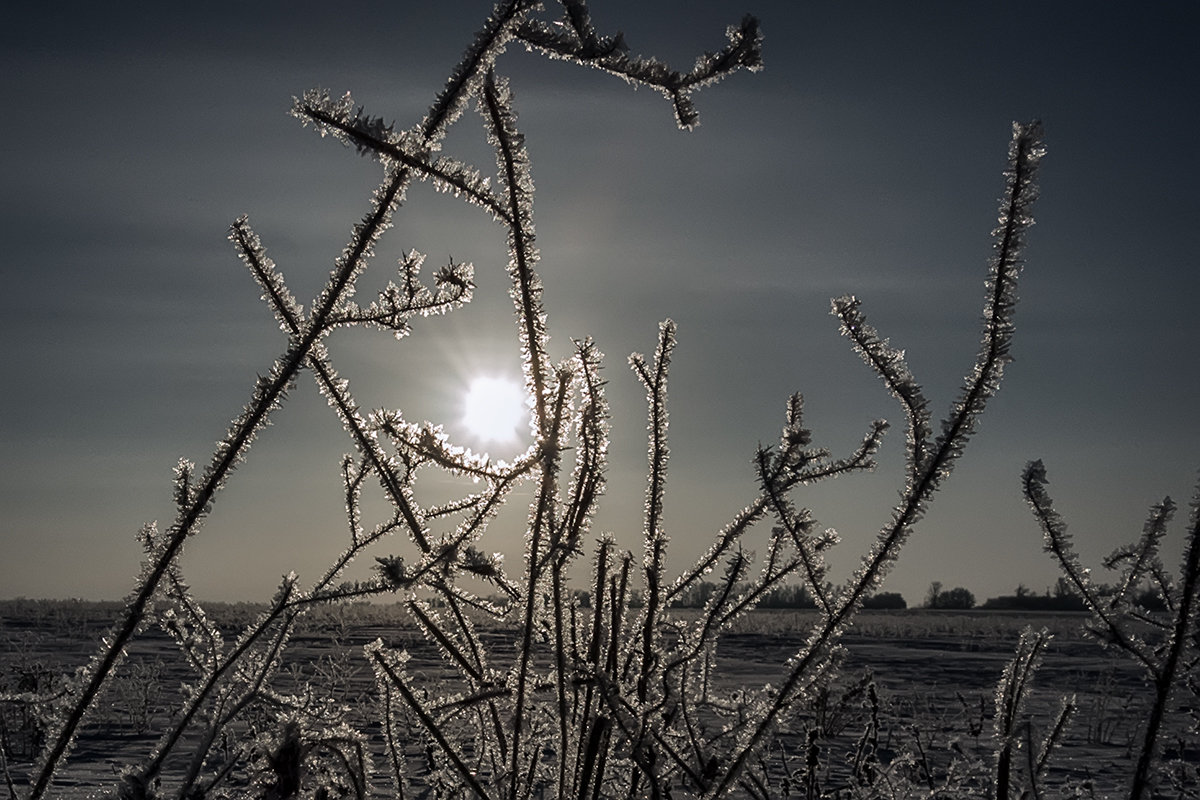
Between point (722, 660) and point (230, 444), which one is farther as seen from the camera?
point (722, 660)

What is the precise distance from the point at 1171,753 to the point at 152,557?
40.0 ft

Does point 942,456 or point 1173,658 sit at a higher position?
point 942,456

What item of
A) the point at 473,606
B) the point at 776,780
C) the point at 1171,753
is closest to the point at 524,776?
the point at 473,606

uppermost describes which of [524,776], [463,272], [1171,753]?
[463,272]

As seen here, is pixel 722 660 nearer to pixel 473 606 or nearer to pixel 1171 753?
pixel 1171 753

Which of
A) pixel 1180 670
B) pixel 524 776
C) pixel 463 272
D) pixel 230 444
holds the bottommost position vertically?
pixel 524 776

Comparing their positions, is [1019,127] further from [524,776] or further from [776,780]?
[776,780]

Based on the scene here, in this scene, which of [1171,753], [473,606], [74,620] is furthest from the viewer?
[74,620]

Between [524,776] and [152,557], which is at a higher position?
[152,557]

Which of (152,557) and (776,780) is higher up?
(152,557)

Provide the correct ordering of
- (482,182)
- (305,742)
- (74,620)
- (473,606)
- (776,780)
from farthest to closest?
(74,620) → (776,780) → (473,606) → (305,742) → (482,182)

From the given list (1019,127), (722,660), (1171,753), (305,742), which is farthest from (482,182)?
(722,660)

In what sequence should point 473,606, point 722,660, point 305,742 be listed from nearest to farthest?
point 305,742
point 473,606
point 722,660

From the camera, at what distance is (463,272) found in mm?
1064
